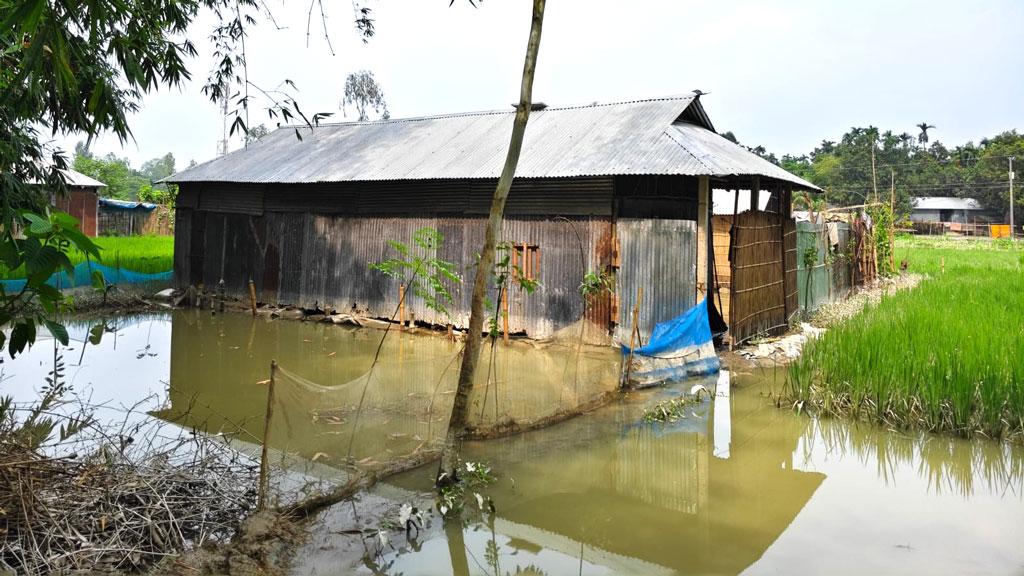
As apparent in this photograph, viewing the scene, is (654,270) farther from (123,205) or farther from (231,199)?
(123,205)

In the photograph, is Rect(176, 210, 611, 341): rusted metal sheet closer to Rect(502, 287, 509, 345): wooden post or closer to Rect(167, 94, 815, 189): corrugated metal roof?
Rect(502, 287, 509, 345): wooden post

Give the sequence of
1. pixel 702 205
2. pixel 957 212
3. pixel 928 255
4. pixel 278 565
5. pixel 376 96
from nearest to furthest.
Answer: pixel 278 565 → pixel 702 205 → pixel 928 255 → pixel 376 96 → pixel 957 212

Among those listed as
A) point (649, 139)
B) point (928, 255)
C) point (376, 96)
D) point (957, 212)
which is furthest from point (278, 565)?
point (957, 212)

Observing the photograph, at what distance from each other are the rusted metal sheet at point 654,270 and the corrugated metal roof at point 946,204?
162ft

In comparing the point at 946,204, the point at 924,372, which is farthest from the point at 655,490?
the point at 946,204

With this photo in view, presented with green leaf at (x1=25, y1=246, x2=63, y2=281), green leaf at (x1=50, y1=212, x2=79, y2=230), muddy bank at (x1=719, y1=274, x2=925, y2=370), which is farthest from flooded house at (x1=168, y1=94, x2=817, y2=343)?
green leaf at (x1=25, y1=246, x2=63, y2=281)

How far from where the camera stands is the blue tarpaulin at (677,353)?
28.1ft

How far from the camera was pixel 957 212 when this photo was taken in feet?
172

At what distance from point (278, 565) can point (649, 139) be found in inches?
358

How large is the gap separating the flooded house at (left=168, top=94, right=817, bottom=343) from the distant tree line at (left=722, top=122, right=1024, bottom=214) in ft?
128

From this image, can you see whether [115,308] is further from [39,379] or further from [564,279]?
[564,279]

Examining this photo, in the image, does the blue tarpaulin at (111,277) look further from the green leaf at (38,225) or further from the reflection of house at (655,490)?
the green leaf at (38,225)

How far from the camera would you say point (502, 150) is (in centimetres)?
1298

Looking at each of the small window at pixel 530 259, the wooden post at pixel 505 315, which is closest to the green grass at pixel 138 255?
the wooden post at pixel 505 315
